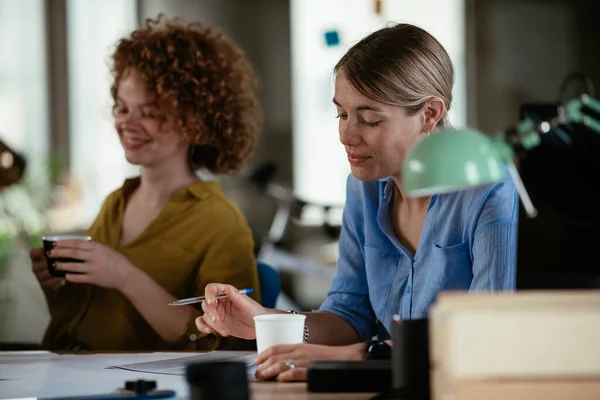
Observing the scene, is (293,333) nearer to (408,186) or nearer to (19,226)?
(408,186)

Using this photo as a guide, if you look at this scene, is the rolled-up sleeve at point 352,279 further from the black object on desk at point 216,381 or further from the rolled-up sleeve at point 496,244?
the black object on desk at point 216,381

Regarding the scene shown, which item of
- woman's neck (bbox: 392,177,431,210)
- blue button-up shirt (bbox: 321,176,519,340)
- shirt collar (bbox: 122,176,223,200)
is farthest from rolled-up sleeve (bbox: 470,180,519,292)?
shirt collar (bbox: 122,176,223,200)

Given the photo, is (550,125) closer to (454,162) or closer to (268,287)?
(268,287)

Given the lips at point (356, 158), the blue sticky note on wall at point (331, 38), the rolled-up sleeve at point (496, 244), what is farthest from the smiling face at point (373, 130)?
the blue sticky note on wall at point (331, 38)

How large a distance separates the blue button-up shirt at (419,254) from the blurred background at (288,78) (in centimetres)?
290

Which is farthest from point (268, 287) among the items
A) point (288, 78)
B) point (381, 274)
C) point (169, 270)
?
point (288, 78)

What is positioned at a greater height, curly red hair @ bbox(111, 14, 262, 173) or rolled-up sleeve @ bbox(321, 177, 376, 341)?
curly red hair @ bbox(111, 14, 262, 173)

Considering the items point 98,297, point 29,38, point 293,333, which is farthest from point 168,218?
point 29,38

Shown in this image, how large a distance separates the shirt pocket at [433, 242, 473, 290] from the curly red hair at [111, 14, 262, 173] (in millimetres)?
842

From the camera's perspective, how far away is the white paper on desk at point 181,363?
1581 millimetres

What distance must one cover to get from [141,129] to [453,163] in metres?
1.38

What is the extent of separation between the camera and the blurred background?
513cm

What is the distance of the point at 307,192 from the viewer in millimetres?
6379

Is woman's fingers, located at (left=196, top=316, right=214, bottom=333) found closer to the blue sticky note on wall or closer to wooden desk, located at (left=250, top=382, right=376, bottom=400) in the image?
wooden desk, located at (left=250, top=382, right=376, bottom=400)
